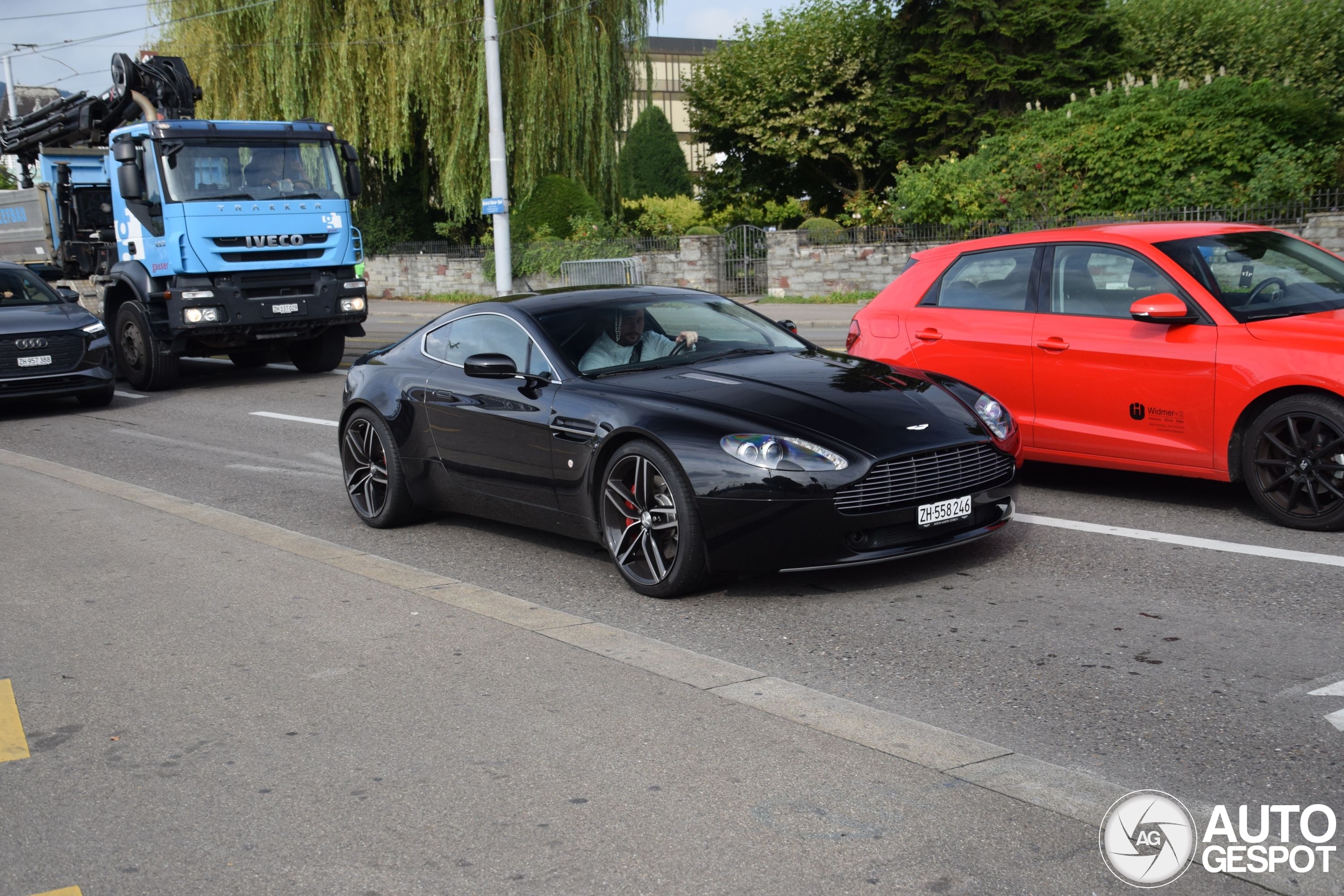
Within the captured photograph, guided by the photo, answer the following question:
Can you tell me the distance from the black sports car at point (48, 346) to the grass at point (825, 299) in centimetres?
1510

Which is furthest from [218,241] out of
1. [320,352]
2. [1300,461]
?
[1300,461]

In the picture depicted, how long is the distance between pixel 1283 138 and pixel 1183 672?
20.3 meters

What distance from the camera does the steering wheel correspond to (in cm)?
732

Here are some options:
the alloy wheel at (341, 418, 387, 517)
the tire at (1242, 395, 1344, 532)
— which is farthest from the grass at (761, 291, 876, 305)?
the tire at (1242, 395, 1344, 532)

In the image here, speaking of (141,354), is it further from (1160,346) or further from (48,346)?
(1160,346)

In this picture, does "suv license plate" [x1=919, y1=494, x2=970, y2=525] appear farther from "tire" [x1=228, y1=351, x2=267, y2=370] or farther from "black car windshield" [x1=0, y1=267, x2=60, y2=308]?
"tire" [x1=228, y1=351, x2=267, y2=370]

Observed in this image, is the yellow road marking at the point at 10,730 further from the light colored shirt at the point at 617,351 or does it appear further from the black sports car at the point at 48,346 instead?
the black sports car at the point at 48,346

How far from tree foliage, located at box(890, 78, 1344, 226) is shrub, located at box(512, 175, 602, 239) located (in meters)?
10.5

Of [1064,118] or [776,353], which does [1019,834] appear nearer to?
[776,353]

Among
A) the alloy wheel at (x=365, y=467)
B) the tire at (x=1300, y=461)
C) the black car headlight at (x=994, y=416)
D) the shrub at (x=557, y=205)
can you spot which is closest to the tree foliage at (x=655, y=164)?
the shrub at (x=557, y=205)

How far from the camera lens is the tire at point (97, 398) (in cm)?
1527

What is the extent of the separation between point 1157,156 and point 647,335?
59.4 ft

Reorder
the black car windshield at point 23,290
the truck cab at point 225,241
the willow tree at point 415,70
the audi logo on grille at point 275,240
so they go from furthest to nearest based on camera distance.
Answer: the willow tree at point 415,70
the audi logo on grille at point 275,240
the truck cab at point 225,241
the black car windshield at point 23,290

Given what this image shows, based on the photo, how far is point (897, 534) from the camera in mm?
6055
